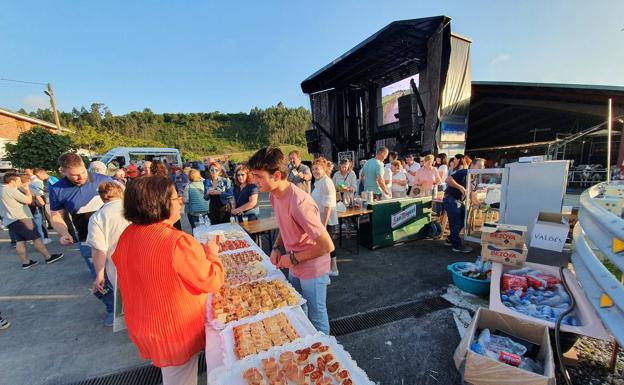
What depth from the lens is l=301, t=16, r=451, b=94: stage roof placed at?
948cm

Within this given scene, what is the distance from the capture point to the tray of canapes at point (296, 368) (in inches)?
47.9

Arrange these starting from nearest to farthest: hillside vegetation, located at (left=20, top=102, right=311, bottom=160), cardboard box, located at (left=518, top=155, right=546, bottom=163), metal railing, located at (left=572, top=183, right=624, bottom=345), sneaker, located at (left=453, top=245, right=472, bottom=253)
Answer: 1. metal railing, located at (left=572, top=183, right=624, bottom=345)
2. cardboard box, located at (left=518, top=155, right=546, bottom=163)
3. sneaker, located at (left=453, top=245, right=472, bottom=253)
4. hillside vegetation, located at (left=20, top=102, right=311, bottom=160)

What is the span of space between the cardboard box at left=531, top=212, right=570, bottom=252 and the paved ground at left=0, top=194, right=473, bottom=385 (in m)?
1.24

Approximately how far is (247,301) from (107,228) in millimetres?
1544

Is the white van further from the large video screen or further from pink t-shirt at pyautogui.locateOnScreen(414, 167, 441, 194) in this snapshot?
pink t-shirt at pyautogui.locateOnScreen(414, 167, 441, 194)

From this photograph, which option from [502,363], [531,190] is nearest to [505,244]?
[531,190]

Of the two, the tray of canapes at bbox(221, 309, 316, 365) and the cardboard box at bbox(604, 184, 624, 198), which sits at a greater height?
the cardboard box at bbox(604, 184, 624, 198)

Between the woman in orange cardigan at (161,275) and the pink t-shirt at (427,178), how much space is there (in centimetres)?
559

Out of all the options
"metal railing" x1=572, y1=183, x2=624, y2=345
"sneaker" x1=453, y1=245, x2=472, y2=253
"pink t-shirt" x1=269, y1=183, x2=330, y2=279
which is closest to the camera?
"metal railing" x1=572, y1=183, x2=624, y2=345

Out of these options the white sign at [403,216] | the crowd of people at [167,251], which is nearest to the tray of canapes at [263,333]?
the crowd of people at [167,251]

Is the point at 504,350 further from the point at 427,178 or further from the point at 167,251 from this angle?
the point at 427,178

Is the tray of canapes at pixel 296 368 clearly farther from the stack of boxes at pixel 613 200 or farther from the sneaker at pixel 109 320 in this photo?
the stack of boxes at pixel 613 200

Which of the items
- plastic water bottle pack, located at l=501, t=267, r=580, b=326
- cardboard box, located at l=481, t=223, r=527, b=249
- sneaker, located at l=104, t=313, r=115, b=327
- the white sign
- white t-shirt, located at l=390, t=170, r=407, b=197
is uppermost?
white t-shirt, located at l=390, t=170, r=407, b=197

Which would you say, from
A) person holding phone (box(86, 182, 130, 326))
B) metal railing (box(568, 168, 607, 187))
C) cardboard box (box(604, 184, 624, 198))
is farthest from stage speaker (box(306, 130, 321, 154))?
person holding phone (box(86, 182, 130, 326))
